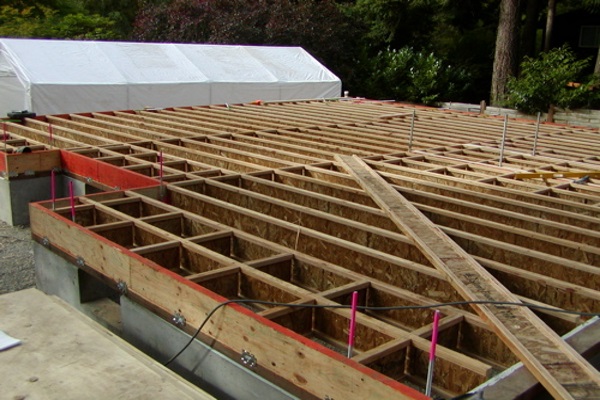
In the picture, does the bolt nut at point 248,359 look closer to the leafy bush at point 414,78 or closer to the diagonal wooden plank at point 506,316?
the diagonal wooden plank at point 506,316

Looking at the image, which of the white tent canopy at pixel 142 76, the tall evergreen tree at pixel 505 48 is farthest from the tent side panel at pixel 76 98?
the tall evergreen tree at pixel 505 48

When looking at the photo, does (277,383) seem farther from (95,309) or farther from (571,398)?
(95,309)

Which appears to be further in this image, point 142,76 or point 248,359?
point 142,76

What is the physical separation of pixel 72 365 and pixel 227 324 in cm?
89

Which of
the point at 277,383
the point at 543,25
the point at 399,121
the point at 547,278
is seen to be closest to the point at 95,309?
the point at 277,383

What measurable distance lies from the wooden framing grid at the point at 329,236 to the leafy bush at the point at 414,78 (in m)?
11.8

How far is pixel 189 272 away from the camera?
454cm

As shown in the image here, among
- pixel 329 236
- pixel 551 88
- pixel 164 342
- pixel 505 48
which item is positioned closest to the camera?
pixel 164 342

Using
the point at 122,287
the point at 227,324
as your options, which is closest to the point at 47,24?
the point at 122,287

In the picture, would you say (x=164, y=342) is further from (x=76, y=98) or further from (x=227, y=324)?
(x=76, y=98)

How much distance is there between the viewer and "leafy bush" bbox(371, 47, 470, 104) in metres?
20.6

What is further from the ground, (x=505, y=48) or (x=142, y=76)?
(x=505, y=48)

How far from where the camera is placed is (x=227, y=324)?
11.4 ft

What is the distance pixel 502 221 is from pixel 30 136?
275 inches
